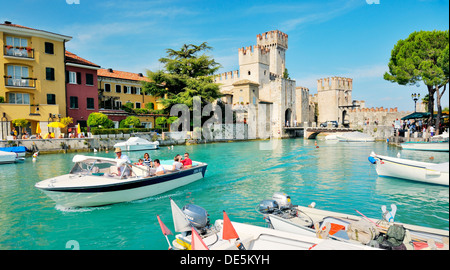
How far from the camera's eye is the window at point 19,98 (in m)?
24.7

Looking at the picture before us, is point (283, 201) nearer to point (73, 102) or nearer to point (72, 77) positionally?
point (73, 102)

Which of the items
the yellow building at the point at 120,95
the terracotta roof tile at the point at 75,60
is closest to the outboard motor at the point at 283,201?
the terracotta roof tile at the point at 75,60

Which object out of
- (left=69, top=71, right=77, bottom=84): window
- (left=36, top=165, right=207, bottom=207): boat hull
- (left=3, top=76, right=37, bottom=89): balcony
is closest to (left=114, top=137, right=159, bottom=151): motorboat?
(left=69, top=71, right=77, bottom=84): window

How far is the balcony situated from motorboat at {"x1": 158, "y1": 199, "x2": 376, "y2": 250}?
26.0 meters

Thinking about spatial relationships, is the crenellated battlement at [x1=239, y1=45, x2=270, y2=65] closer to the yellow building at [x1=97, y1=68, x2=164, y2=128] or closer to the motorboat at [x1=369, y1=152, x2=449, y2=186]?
the yellow building at [x1=97, y1=68, x2=164, y2=128]

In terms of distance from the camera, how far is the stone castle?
4575cm

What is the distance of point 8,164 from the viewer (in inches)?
719

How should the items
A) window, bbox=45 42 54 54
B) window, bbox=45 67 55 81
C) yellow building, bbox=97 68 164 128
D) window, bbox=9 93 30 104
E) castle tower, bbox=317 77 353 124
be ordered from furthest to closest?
castle tower, bbox=317 77 353 124 < yellow building, bbox=97 68 164 128 < window, bbox=45 67 55 81 < window, bbox=45 42 54 54 < window, bbox=9 93 30 104

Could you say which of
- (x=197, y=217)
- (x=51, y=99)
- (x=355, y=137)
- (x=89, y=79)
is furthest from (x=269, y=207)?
(x=355, y=137)

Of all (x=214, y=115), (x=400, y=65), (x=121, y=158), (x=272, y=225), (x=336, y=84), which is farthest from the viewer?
(x=336, y=84)
